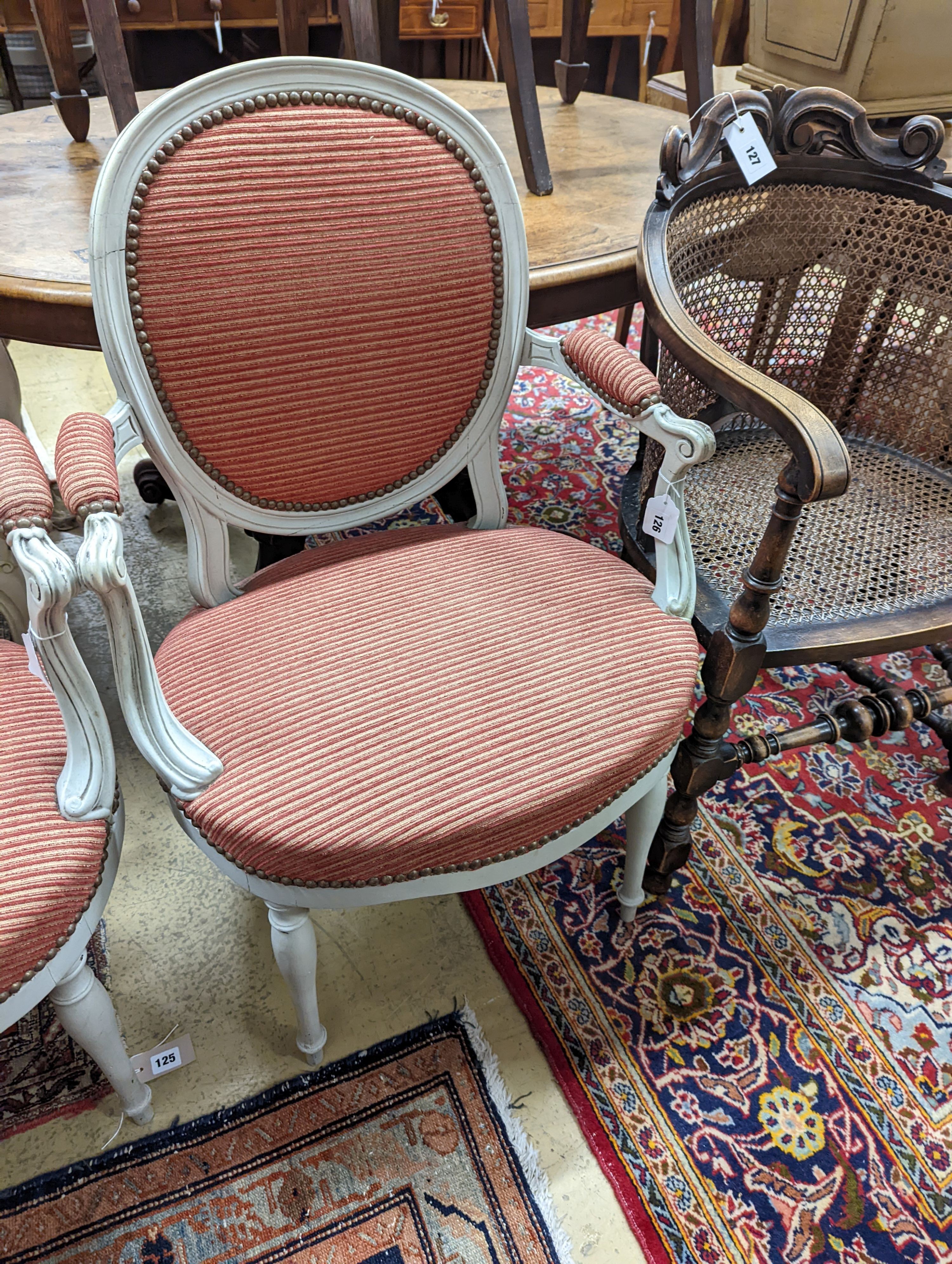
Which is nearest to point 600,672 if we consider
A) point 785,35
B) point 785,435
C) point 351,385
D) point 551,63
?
point 785,435

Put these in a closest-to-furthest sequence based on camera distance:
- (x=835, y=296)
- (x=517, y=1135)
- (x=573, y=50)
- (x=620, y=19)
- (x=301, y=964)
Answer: (x=301, y=964) → (x=517, y=1135) → (x=835, y=296) → (x=573, y=50) → (x=620, y=19)

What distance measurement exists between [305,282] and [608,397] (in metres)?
0.40

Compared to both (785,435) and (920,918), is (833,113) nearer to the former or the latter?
(785,435)

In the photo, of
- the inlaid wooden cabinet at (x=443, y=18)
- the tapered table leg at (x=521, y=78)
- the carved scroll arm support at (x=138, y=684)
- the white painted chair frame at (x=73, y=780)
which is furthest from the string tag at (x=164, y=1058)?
the inlaid wooden cabinet at (x=443, y=18)

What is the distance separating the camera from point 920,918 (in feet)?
4.44

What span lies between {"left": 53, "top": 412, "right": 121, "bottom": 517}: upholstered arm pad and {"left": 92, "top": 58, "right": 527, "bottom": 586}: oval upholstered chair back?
69 millimetres

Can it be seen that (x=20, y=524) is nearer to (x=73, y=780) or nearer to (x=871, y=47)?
(x=73, y=780)

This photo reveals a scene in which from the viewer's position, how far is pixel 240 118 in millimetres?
927

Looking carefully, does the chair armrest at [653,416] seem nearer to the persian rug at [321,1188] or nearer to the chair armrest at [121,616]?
the chair armrest at [121,616]

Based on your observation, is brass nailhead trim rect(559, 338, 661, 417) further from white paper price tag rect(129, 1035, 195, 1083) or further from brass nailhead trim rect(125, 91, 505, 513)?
white paper price tag rect(129, 1035, 195, 1083)

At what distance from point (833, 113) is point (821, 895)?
1.23m

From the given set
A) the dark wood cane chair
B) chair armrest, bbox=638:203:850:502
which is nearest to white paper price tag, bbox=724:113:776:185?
the dark wood cane chair

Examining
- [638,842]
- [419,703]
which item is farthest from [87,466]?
[638,842]

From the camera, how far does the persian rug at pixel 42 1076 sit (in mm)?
1087
